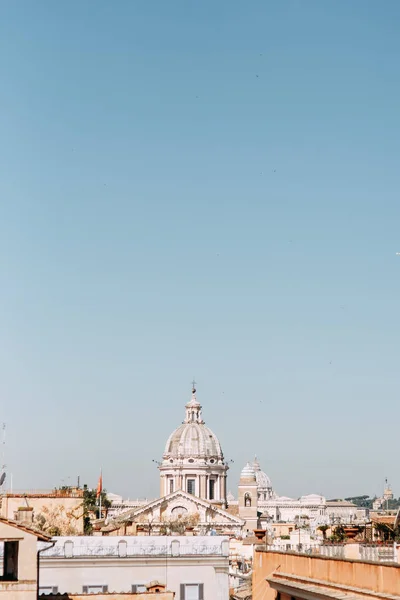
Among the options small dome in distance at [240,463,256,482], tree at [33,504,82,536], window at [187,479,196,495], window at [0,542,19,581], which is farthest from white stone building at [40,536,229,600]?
window at [187,479,196,495]

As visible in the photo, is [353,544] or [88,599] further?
[88,599]

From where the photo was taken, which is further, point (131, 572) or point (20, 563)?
point (131, 572)

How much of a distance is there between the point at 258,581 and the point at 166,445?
150 meters

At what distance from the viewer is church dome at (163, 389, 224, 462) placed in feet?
568

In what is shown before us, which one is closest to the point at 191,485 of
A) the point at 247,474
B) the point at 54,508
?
the point at 247,474

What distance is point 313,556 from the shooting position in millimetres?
23844

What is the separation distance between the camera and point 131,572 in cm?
3819

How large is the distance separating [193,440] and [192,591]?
137167 millimetres

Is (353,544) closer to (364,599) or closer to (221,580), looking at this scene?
(364,599)

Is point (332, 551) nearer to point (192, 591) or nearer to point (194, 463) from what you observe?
point (192, 591)

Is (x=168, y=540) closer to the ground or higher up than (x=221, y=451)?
closer to the ground

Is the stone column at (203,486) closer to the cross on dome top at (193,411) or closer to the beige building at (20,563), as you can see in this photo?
the cross on dome top at (193,411)

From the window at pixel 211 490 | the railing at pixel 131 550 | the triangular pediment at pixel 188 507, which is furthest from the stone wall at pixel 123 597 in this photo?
the window at pixel 211 490

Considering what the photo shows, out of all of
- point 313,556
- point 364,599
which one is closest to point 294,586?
point 313,556
